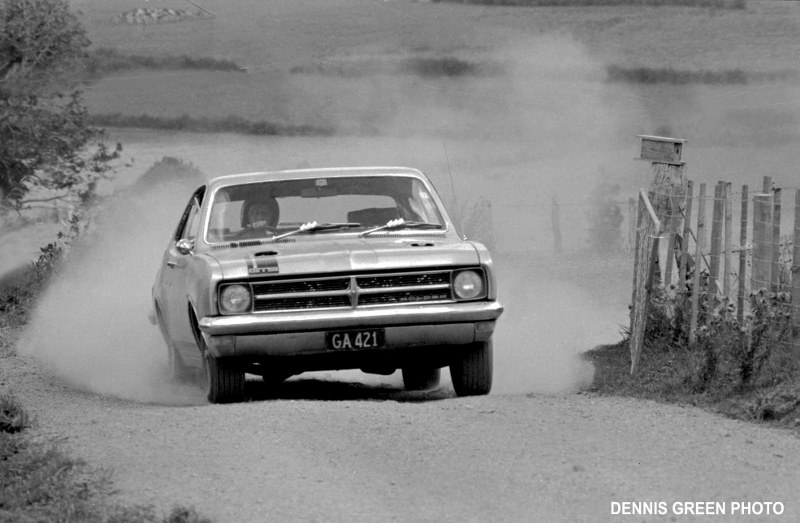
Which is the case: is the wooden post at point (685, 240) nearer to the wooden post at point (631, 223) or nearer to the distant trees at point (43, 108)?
the wooden post at point (631, 223)

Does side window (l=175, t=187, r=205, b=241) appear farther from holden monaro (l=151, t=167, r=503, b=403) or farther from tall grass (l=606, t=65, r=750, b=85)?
tall grass (l=606, t=65, r=750, b=85)

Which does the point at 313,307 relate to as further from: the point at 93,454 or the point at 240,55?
→ the point at 240,55

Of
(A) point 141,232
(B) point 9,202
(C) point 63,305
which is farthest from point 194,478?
(B) point 9,202

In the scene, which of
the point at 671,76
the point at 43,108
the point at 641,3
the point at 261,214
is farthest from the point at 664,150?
the point at 641,3

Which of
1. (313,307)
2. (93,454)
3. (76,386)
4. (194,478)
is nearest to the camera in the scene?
(194,478)

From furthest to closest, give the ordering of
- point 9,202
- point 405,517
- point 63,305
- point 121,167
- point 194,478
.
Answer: point 121,167 < point 9,202 < point 63,305 < point 194,478 < point 405,517

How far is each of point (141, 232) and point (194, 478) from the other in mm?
21455

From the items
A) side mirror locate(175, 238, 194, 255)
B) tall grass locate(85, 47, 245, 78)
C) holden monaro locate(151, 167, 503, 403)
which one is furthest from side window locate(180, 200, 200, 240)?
tall grass locate(85, 47, 245, 78)

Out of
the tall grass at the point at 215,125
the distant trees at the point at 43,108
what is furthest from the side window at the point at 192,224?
the tall grass at the point at 215,125

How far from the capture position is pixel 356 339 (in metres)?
10.8

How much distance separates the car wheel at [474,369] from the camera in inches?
449

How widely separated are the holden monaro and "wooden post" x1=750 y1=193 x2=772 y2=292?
85.7 inches

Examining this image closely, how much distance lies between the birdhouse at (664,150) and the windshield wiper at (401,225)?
89.9 inches

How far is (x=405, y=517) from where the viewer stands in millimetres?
7688
